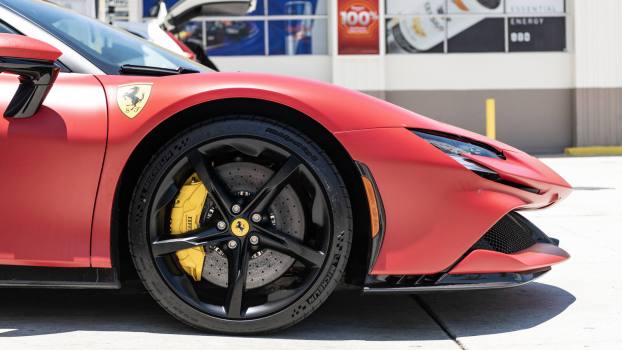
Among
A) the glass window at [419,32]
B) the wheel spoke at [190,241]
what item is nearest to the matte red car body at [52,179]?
the wheel spoke at [190,241]

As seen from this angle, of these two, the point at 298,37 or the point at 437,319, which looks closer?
the point at 437,319

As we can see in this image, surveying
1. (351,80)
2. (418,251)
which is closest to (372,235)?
(418,251)

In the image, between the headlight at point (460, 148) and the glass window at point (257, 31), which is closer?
the headlight at point (460, 148)

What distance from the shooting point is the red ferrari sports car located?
9.81ft

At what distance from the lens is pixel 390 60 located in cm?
1858

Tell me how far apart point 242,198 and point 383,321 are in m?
0.75

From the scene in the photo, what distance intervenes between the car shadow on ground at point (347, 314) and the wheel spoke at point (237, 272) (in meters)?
0.20

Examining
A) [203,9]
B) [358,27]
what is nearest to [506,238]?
[203,9]

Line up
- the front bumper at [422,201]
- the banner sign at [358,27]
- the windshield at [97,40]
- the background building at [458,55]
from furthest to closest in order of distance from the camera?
1. the background building at [458,55]
2. the banner sign at [358,27]
3. the windshield at [97,40]
4. the front bumper at [422,201]

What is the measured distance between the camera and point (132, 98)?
305cm

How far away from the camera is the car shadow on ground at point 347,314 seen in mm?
3215

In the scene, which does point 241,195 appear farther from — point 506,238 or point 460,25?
point 460,25

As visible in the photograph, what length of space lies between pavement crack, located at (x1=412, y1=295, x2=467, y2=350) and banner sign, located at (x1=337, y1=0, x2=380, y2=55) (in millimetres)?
14976

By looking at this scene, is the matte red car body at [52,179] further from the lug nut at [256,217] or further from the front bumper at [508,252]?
the front bumper at [508,252]
